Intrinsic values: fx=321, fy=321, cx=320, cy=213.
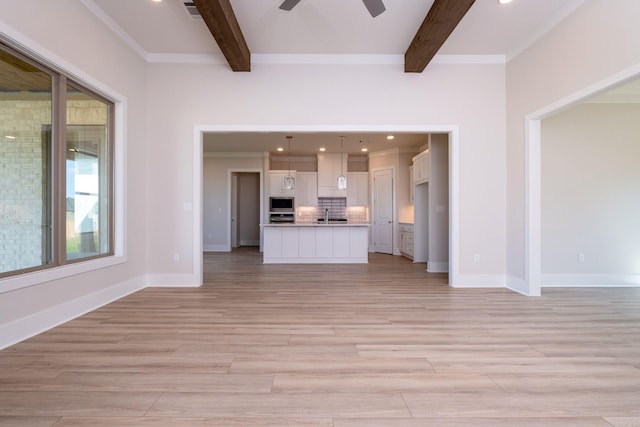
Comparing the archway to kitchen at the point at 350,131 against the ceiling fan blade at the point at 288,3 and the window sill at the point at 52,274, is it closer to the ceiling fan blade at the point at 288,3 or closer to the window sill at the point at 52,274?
the window sill at the point at 52,274

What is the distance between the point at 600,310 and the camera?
11.1 ft

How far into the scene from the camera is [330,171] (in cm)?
932

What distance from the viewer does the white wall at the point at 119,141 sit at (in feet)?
8.45

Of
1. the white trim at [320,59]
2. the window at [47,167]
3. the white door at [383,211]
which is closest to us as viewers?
the window at [47,167]

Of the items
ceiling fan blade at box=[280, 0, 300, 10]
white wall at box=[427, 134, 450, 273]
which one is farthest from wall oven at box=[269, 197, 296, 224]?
ceiling fan blade at box=[280, 0, 300, 10]

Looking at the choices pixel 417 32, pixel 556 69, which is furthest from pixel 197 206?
pixel 556 69

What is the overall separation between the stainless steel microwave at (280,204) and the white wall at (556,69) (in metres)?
5.92

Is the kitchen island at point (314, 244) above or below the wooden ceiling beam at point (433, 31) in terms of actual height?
below

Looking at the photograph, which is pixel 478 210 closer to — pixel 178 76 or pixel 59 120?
pixel 178 76

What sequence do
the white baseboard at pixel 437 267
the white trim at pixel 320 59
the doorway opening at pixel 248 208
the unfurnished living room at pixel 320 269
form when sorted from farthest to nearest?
1. the doorway opening at pixel 248 208
2. the white baseboard at pixel 437 267
3. the white trim at pixel 320 59
4. the unfurnished living room at pixel 320 269

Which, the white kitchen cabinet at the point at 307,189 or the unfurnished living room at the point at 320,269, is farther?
the white kitchen cabinet at the point at 307,189

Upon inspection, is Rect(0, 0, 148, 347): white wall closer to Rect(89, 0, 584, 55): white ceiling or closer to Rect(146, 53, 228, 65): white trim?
Rect(146, 53, 228, 65): white trim

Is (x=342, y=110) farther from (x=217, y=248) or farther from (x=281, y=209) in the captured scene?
(x=217, y=248)

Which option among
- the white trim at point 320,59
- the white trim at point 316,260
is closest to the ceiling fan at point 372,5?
the white trim at point 320,59
